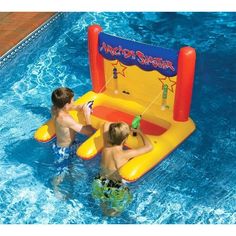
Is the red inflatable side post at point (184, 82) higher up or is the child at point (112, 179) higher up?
the red inflatable side post at point (184, 82)

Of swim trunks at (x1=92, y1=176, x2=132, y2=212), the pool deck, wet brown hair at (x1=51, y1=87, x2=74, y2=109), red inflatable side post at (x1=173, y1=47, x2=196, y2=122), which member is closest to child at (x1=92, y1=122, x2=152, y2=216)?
→ swim trunks at (x1=92, y1=176, x2=132, y2=212)

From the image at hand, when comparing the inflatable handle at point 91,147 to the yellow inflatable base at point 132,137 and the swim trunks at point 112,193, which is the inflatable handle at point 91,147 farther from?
the swim trunks at point 112,193

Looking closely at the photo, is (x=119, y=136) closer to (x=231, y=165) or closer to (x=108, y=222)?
(x=108, y=222)

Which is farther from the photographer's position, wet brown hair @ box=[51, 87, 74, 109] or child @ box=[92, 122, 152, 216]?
wet brown hair @ box=[51, 87, 74, 109]

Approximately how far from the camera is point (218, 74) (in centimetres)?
735

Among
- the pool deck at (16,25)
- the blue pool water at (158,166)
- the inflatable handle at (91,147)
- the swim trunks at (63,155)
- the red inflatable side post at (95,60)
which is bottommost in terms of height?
the blue pool water at (158,166)

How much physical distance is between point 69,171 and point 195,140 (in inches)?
72.3

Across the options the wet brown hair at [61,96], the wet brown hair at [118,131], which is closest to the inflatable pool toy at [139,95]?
the wet brown hair at [118,131]

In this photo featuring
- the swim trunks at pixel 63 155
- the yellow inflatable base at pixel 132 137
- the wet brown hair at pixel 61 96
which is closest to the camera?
the wet brown hair at pixel 61 96

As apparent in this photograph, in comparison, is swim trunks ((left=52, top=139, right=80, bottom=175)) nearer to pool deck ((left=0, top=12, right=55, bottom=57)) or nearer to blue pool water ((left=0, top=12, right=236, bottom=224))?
blue pool water ((left=0, top=12, right=236, bottom=224))

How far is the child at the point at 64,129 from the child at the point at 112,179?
453 millimetres

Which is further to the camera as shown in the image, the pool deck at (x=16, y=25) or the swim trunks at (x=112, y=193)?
the pool deck at (x=16, y=25)

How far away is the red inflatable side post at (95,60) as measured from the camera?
19.7 ft

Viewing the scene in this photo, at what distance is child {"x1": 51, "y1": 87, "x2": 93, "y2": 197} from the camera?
5.15m
